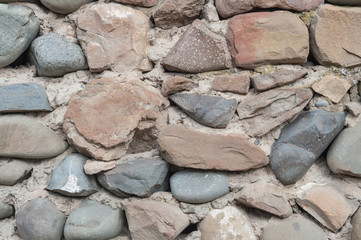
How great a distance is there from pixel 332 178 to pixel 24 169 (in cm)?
76

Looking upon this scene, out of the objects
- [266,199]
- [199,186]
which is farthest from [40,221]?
[266,199]

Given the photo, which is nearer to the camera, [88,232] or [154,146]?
[88,232]

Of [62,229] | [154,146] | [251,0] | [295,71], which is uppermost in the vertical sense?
[251,0]

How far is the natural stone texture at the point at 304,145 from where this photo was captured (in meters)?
→ 0.95

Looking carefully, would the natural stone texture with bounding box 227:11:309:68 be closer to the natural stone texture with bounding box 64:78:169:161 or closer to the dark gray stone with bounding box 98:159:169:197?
the natural stone texture with bounding box 64:78:169:161

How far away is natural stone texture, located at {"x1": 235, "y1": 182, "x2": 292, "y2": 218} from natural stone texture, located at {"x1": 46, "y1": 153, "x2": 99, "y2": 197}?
36 centimetres

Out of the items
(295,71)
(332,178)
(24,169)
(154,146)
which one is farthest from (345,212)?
(24,169)

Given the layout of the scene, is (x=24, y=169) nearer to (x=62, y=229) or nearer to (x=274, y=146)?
(x=62, y=229)

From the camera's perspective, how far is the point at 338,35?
98cm

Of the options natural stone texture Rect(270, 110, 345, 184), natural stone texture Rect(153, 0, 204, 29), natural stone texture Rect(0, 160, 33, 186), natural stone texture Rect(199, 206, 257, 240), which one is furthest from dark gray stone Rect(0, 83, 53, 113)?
natural stone texture Rect(270, 110, 345, 184)

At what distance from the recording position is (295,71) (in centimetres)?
99

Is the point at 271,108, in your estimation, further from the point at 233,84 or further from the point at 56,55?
the point at 56,55

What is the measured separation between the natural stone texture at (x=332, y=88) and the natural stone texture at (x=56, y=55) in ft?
1.94

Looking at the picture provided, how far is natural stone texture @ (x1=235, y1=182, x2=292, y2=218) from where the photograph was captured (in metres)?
0.92
